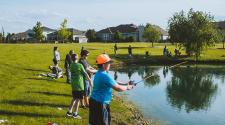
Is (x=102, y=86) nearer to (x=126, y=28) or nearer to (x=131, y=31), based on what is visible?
(x=131, y=31)

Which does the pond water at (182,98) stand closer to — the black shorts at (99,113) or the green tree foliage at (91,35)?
the black shorts at (99,113)

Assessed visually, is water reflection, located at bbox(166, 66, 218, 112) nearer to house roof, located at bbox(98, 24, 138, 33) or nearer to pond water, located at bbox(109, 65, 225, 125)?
pond water, located at bbox(109, 65, 225, 125)

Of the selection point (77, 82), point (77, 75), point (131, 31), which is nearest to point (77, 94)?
point (77, 82)

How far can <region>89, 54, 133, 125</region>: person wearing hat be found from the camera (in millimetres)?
11383

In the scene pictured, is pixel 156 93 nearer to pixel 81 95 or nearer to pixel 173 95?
pixel 173 95

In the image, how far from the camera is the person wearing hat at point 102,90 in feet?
37.3

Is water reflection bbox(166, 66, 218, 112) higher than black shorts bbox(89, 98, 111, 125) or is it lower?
lower

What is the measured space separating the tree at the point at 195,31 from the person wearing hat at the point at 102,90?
58366 mm

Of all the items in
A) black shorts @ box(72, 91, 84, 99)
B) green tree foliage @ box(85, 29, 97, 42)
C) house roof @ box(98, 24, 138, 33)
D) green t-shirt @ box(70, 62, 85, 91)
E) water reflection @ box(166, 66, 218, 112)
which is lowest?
water reflection @ box(166, 66, 218, 112)

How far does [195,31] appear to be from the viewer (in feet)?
231

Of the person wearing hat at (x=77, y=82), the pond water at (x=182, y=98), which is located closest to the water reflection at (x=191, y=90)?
the pond water at (x=182, y=98)

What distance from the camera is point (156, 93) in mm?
34188

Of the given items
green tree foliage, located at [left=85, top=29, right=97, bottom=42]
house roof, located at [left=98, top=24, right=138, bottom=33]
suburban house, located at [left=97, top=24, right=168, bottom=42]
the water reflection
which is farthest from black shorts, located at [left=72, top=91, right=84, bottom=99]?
house roof, located at [left=98, top=24, right=138, bottom=33]

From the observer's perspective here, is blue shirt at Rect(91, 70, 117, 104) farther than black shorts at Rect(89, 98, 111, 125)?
No
